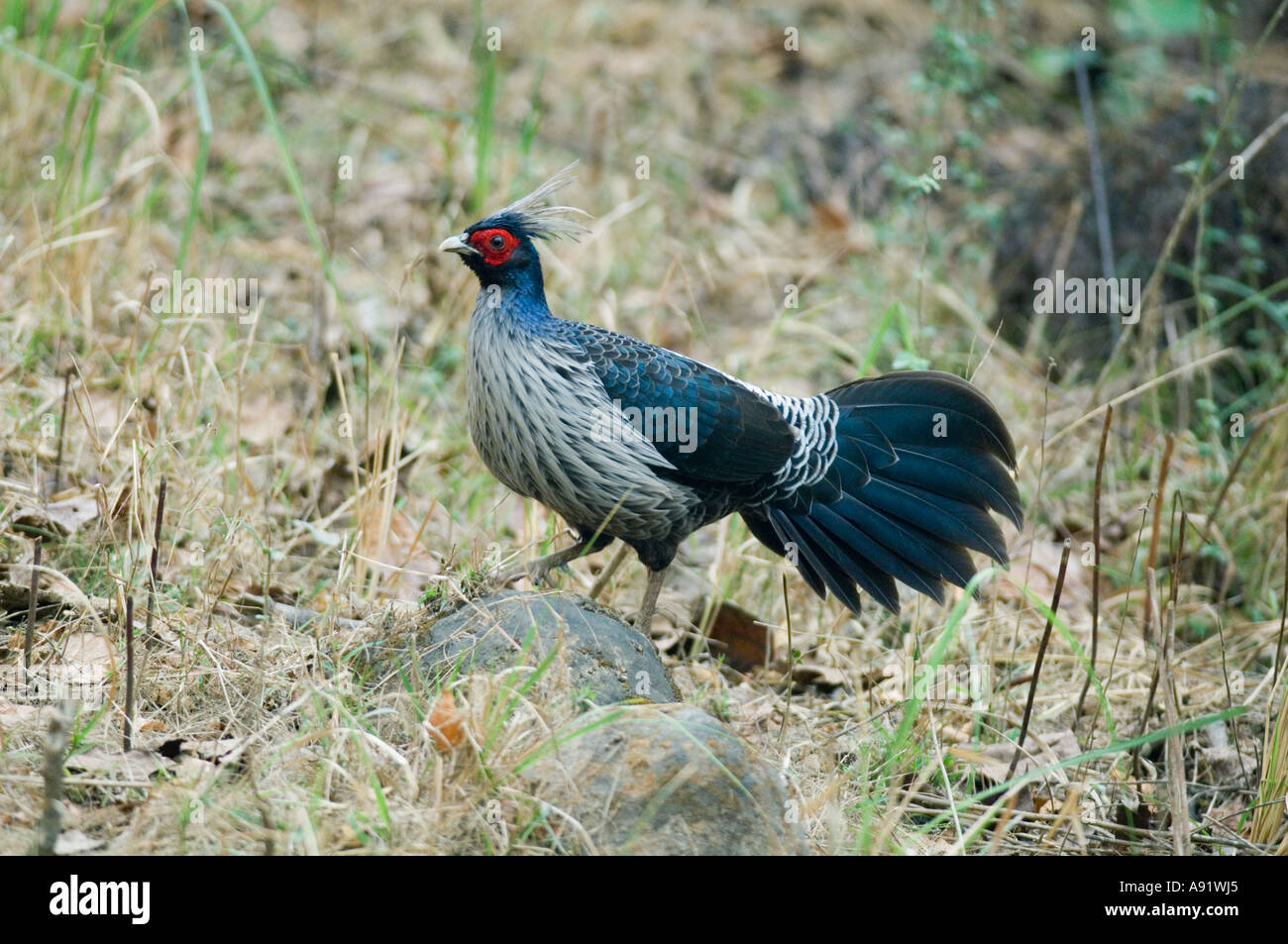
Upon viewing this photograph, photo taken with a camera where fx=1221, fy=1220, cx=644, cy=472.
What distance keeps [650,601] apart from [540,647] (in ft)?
2.31

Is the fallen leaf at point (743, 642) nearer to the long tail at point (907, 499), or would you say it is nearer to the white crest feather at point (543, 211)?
the long tail at point (907, 499)

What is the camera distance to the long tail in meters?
3.95

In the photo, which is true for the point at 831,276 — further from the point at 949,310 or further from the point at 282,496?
the point at 282,496

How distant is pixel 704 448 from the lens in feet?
12.5

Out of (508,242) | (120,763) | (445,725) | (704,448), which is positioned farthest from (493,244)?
(120,763)

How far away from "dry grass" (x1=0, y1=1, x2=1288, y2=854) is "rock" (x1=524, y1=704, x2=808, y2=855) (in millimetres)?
98

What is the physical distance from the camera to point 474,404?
12.4 feet

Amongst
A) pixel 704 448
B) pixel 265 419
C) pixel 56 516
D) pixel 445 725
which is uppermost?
pixel 265 419

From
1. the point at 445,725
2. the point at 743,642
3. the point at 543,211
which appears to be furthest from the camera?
the point at 743,642

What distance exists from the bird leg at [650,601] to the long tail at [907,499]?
424 millimetres

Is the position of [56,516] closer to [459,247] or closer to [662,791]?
[459,247]

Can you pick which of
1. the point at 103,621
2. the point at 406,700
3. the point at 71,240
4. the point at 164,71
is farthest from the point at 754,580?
the point at 164,71

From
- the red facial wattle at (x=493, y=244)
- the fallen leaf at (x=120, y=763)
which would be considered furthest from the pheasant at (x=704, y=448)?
the fallen leaf at (x=120, y=763)

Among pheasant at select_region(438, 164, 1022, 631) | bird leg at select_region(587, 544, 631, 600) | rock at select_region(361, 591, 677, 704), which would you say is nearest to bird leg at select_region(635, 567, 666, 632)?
pheasant at select_region(438, 164, 1022, 631)
